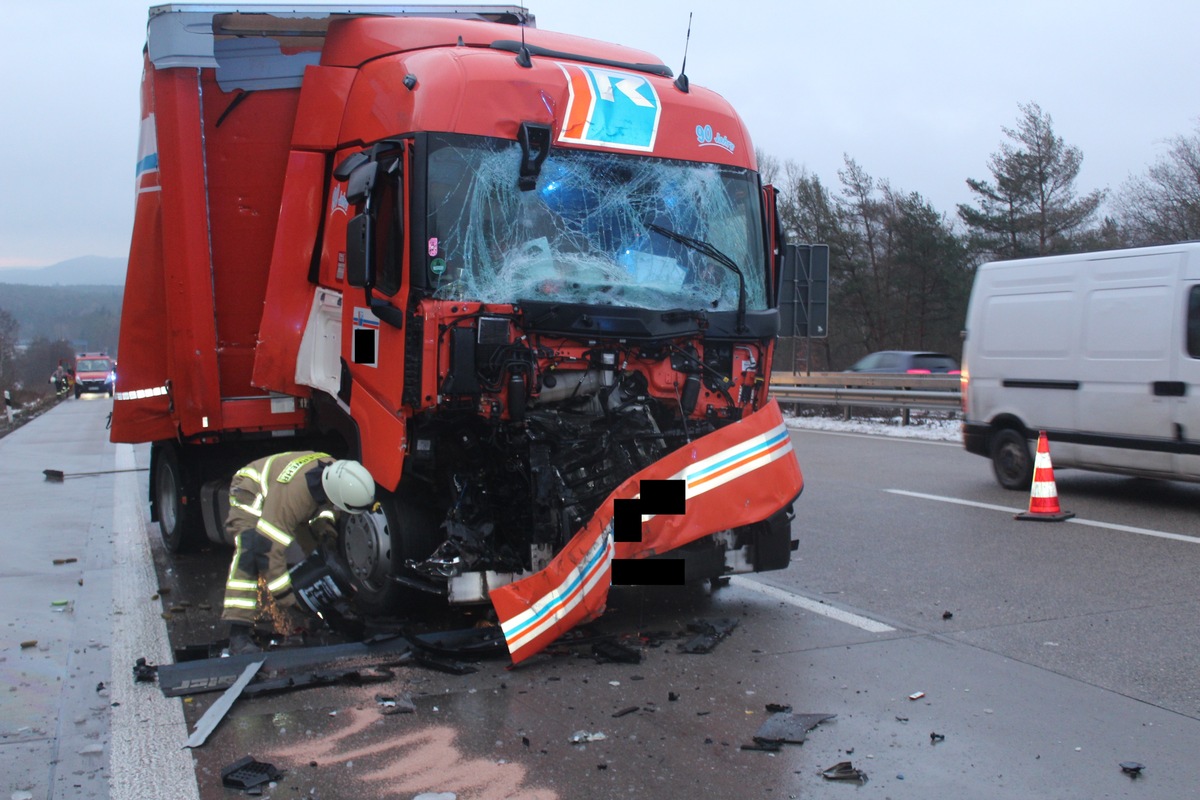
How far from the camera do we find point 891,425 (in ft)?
64.3

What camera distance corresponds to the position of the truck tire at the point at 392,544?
5863mm

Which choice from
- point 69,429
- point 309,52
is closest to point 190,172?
point 309,52

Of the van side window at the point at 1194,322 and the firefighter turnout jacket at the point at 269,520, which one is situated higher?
the van side window at the point at 1194,322

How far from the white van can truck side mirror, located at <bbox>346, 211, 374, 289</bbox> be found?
278 inches

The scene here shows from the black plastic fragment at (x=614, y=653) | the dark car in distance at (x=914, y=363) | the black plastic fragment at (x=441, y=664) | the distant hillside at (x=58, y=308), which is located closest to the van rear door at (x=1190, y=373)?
the black plastic fragment at (x=614, y=653)

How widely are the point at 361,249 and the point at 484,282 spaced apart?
2.19ft

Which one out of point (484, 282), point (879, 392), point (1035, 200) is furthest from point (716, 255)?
point (1035, 200)

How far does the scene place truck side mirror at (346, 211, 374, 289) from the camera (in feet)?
18.3

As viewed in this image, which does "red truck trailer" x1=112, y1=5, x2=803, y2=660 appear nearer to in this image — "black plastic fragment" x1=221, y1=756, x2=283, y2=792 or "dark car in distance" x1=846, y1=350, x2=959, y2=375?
"black plastic fragment" x1=221, y1=756, x2=283, y2=792

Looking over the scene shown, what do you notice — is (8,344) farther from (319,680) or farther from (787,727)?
(787,727)

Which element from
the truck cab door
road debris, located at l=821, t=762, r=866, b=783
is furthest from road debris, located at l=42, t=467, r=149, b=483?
road debris, located at l=821, t=762, r=866, b=783

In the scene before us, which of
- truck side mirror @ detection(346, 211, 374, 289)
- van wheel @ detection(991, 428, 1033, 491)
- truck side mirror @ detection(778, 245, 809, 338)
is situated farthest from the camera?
van wheel @ detection(991, 428, 1033, 491)

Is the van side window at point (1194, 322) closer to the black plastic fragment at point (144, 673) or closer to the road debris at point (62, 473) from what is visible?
the black plastic fragment at point (144, 673)

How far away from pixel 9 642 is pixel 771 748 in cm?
438
